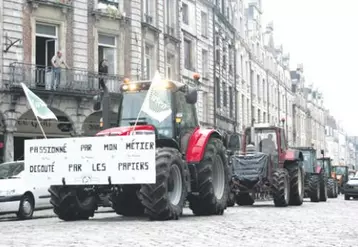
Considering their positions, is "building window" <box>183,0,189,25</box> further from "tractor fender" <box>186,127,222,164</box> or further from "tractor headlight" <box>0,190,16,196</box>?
"tractor fender" <box>186,127,222,164</box>

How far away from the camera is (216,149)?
15180mm

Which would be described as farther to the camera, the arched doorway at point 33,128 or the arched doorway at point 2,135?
the arched doorway at point 33,128

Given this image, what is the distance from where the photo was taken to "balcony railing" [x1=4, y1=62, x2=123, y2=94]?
25000 millimetres

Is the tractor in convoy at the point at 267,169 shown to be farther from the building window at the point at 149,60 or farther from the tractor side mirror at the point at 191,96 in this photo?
the building window at the point at 149,60

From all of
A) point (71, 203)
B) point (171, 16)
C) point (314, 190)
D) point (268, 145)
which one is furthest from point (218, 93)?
point (71, 203)

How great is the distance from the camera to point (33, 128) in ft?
86.0

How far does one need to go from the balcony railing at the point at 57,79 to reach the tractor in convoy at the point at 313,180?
9.26 metres

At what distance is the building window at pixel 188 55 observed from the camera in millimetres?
38966

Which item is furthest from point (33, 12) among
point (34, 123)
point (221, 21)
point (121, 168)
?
point (221, 21)

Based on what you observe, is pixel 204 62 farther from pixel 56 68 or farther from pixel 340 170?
pixel 56 68

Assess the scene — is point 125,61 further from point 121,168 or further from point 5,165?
point 121,168

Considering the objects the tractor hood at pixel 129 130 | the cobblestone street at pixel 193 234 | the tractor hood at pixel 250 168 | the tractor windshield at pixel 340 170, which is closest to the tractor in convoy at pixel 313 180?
the tractor hood at pixel 250 168

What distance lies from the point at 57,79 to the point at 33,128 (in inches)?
87.2

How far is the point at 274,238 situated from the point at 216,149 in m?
5.35
